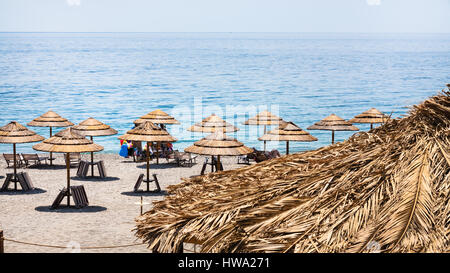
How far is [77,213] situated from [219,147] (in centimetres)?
390

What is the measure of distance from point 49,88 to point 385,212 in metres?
88.1

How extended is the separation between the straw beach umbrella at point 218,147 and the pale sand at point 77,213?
1.80m

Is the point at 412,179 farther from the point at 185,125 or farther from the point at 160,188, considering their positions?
the point at 185,125

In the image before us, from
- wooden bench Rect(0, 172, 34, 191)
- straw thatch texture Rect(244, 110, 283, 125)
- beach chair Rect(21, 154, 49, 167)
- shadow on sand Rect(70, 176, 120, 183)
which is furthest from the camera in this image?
straw thatch texture Rect(244, 110, 283, 125)

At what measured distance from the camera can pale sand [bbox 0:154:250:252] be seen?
1205 cm

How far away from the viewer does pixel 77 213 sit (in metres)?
14.4

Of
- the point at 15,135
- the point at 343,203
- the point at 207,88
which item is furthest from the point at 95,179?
the point at 207,88

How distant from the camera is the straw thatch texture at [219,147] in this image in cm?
1559

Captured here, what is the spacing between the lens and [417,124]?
6.07m

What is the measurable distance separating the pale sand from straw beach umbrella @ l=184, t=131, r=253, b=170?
5.91 feet

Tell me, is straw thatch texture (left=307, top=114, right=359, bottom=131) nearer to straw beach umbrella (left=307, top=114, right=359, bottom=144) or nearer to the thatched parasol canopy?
straw beach umbrella (left=307, top=114, right=359, bottom=144)

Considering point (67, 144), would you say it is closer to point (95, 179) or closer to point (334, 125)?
point (95, 179)

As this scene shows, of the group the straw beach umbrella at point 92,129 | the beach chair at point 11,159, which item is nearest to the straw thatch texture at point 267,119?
the straw beach umbrella at point 92,129

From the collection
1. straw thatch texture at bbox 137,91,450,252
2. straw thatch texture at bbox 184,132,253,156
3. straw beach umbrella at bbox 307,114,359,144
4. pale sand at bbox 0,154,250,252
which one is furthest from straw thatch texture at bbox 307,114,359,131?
straw thatch texture at bbox 137,91,450,252
